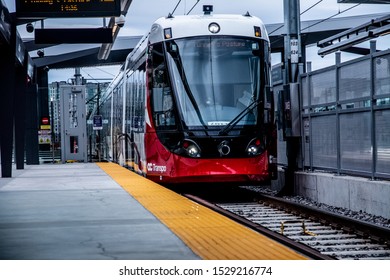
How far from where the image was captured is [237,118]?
10336 millimetres

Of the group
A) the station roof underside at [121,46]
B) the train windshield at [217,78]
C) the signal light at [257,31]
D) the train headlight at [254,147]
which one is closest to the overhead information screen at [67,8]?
the train windshield at [217,78]

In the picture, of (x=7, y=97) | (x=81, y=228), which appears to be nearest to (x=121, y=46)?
(x=7, y=97)

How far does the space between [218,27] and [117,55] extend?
998cm

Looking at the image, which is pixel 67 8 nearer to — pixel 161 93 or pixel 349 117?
pixel 161 93

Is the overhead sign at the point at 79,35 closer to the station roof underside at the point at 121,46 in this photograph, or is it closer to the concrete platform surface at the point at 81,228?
the concrete platform surface at the point at 81,228

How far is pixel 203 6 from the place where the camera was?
1133cm

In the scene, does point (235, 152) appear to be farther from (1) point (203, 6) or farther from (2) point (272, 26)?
(2) point (272, 26)

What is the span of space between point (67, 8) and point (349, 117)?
4293 millimetres

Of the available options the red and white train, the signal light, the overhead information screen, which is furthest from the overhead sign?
the signal light

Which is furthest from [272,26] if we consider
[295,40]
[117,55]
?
[295,40]

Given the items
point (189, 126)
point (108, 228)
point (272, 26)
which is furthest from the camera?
point (272, 26)

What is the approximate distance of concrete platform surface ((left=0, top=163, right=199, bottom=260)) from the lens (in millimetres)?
4906

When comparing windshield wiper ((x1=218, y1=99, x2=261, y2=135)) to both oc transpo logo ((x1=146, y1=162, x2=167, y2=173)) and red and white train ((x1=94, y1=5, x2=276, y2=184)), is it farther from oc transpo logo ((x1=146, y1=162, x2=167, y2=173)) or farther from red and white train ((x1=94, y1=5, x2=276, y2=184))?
oc transpo logo ((x1=146, y1=162, x2=167, y2=173))

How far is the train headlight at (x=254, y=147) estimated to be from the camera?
34.0ft
